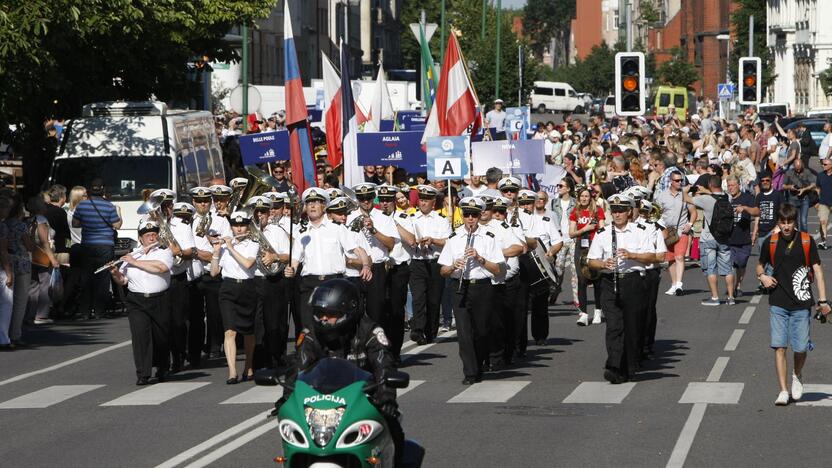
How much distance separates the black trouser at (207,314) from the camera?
17.1 m

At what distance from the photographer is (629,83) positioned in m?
23.9

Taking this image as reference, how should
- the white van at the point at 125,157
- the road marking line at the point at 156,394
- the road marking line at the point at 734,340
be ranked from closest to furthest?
the road marking line at the point at 156,394 → the road marking line at the point at 734,340 → the white van at the point at 125,157

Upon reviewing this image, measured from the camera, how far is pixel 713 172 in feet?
90.8

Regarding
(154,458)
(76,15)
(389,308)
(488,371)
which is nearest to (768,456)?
(154,458)

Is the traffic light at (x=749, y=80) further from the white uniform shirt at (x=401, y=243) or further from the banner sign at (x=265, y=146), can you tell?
the white uniform shirt at (x=401, y=243)

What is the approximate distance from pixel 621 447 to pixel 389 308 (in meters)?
6.01

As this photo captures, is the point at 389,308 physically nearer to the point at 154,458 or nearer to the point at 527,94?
the point at 154,458

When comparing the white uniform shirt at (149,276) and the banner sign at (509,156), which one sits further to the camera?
the banner sign at (509,156)

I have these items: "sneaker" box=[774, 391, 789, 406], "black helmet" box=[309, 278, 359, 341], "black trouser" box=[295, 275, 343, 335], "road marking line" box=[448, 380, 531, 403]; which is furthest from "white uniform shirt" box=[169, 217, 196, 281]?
"black helmet" box=[309, 278, 359, 341]

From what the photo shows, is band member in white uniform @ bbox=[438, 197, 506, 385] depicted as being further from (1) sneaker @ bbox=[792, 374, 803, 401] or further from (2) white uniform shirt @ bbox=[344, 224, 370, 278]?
(1) sneaker @ bbox=[792, 374, 803, 401]

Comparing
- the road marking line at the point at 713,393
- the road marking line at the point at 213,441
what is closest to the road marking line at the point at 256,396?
the road marking line at the point at 213,441

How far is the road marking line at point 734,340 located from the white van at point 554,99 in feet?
317

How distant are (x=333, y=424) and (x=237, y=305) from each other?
810cm

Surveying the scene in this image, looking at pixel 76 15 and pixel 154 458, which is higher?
pixel 76 15
